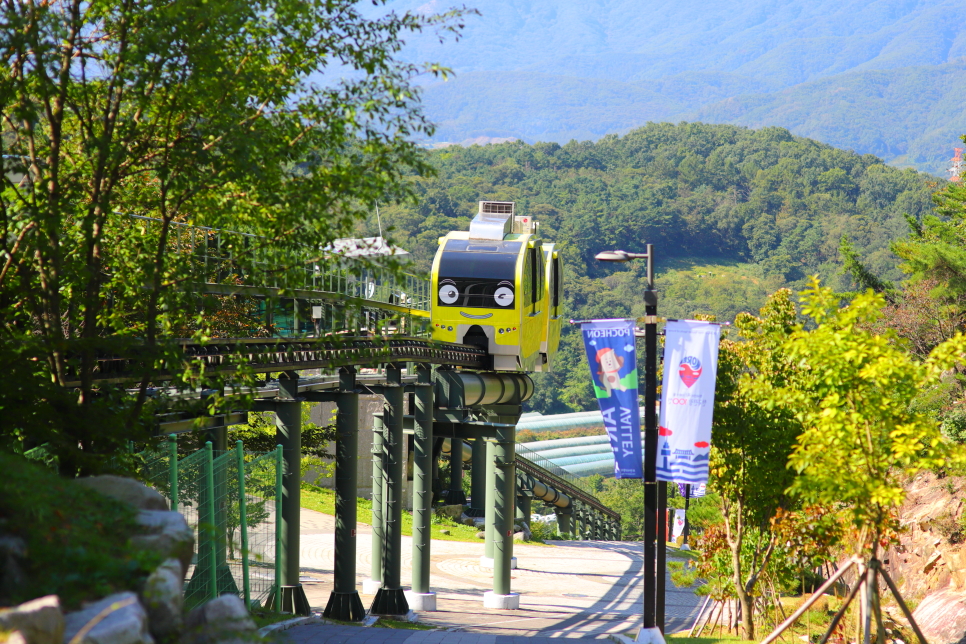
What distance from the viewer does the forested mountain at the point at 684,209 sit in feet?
424

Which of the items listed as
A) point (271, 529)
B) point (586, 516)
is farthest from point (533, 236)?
point (586, 516)

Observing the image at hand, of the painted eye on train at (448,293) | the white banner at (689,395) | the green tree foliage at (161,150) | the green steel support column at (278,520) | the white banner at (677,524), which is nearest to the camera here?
the green tree foliage at (161,150)

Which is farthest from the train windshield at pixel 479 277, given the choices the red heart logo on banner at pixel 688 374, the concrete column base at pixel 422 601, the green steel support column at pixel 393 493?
the red heart logo on banner at pixel 688 374

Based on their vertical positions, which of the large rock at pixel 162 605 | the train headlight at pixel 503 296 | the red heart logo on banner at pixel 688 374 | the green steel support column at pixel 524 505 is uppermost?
the train headlight at pixel 503 296

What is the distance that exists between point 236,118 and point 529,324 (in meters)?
18.4

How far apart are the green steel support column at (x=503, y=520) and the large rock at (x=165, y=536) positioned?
14.2 metres

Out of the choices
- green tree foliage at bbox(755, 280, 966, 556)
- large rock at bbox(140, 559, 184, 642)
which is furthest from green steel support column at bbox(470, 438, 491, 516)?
large rock at bbox(140, 559, 184, 642)

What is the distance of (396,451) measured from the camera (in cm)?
1827

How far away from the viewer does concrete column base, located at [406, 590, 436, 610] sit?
1927 centimetres

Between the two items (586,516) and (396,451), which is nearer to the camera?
(396,451)

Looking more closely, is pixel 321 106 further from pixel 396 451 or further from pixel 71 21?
pixel 396 451

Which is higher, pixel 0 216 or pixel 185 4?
pixel 185 4

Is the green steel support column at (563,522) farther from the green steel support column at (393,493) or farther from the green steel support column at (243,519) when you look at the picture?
the green steel support column at (243,519)

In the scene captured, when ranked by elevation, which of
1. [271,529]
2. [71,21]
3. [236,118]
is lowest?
[271,529]
